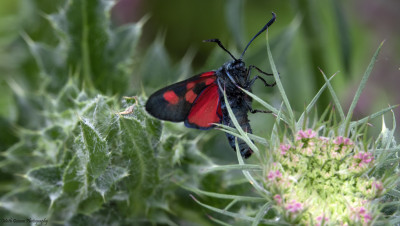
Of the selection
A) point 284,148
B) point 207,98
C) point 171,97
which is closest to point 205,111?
point 207,98

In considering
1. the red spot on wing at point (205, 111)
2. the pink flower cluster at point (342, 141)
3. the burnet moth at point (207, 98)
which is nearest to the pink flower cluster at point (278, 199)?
the pink flower cluster at point (342, 141)

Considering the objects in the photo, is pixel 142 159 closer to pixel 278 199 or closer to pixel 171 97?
pixel 171 97

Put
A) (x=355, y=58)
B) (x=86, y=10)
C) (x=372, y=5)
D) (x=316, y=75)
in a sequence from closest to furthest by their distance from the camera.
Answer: (x=86, y=10) < (x=316, y=75) < (x=372, y=5) < (x=355, y=58)

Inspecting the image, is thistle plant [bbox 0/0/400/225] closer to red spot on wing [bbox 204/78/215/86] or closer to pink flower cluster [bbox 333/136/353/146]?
pink flower cluster [bbox 333/136/353/146]

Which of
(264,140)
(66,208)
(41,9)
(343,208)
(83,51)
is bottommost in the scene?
(343,208)

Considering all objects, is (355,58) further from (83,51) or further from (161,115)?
(161,115)

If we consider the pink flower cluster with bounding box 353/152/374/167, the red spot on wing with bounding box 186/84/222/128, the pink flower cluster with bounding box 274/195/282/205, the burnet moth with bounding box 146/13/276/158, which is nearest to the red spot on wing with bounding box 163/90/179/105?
the burnet moth with bounding box 146/13/276/158

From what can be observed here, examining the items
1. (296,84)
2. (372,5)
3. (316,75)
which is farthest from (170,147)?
(372,5)
